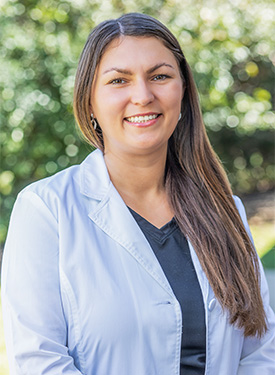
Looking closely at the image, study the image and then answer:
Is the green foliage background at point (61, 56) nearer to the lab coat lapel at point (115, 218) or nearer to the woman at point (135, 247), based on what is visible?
the woman at point (135, 247)

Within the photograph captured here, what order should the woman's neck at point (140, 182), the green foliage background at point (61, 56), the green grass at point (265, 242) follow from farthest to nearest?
the green grass at point (265, 242) < the green foliage background at point (61, 56) < the woman's neck at point (140, 182)

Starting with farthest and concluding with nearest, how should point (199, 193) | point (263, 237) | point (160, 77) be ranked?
point (263, 237) < point (199, 193) < point (160, 77)

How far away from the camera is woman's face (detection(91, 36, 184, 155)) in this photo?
2100 mm

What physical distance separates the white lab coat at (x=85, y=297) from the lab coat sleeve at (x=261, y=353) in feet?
0.73

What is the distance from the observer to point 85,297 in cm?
186

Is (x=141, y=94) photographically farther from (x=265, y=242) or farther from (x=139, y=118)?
(x=265, y=242)

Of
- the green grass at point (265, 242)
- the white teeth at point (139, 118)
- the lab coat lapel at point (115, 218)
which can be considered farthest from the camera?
the green grass at point (265, 242)

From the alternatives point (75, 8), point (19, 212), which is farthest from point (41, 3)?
point (19, 212)

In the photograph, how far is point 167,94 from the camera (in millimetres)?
2162

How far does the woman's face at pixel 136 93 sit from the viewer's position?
6.89 ft

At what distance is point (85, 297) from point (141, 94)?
77cm

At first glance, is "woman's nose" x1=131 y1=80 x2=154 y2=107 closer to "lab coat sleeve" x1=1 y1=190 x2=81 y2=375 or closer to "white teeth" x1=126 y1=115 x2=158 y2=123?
"white teeth" x1=126 y1=115 x2=158 y2=123

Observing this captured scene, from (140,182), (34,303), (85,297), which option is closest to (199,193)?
(140,182)

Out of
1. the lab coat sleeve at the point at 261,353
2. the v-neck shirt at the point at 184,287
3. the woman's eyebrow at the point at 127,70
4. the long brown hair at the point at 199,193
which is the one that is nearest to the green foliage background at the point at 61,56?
the long brown hair at the point at 199,193
